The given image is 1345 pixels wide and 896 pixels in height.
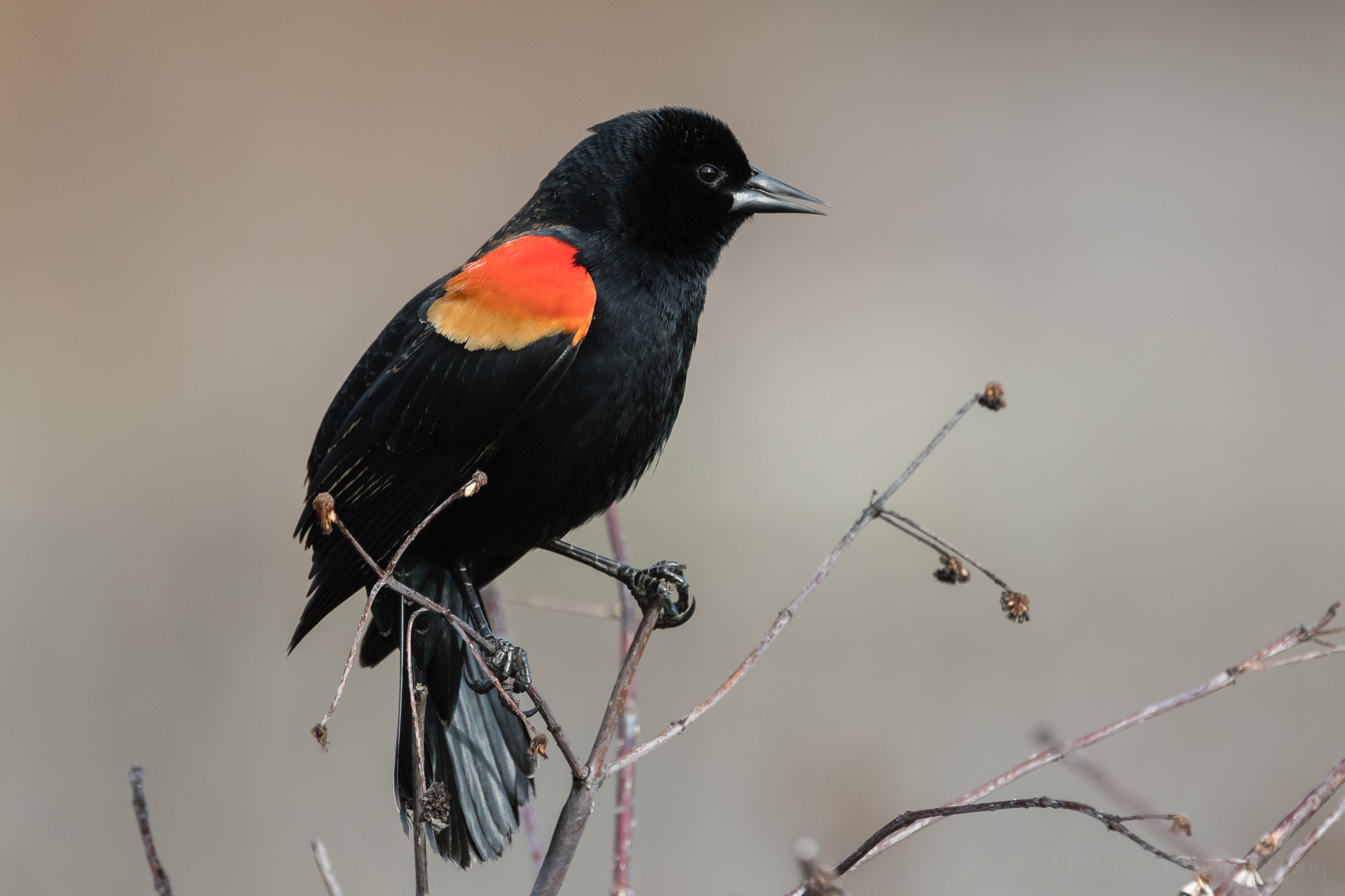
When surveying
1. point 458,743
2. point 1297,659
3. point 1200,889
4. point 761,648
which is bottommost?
point 458,743

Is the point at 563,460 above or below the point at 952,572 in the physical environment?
below

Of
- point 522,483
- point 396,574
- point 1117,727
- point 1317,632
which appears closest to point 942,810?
point 1117,727

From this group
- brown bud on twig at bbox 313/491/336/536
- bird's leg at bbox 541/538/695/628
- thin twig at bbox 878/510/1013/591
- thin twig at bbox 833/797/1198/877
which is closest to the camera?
thin twig at bbox 833/797/1198/877

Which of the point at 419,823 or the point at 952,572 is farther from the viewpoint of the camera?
the point at 952,572

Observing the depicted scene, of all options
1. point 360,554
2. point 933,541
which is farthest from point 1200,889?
point 360,554

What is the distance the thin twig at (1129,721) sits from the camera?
0.72 metres

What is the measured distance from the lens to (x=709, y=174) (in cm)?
155

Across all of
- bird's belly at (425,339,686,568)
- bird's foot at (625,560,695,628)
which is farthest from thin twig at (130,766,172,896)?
bird's foot at (625,560,695,628)

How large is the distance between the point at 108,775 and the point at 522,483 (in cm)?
193

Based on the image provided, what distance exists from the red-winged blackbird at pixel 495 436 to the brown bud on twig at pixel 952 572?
37 cm

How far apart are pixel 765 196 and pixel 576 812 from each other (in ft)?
3.40

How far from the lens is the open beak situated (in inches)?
60.6

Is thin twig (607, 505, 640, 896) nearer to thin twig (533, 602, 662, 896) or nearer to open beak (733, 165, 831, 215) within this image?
thin twig (533, 602, 662, 896)

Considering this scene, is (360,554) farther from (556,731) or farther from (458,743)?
(458,743)
